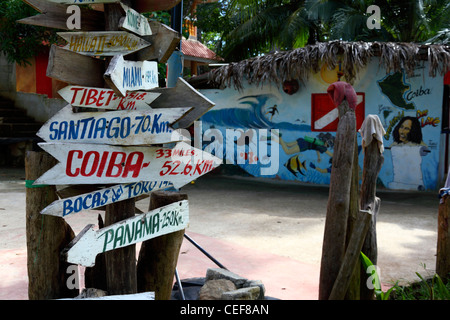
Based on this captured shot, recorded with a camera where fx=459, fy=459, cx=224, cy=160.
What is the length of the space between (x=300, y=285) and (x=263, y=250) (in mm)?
1143

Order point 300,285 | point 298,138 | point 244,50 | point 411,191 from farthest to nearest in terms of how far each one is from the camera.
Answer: point 244,50
point 298,138
point 411,191
point 300,285

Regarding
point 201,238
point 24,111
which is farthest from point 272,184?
point 24,111

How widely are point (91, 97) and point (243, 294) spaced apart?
153 centimetres

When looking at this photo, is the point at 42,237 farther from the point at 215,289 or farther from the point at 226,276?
the point at 226,276

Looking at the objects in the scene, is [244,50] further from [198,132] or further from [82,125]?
[82,125]

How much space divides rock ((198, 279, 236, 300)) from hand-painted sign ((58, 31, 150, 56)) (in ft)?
5.33

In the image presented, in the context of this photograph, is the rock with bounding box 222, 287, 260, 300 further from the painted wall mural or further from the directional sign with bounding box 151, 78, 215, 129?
the painted wall mural

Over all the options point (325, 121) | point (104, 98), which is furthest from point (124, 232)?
point (325, 121)

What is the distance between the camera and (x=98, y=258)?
3059 mm

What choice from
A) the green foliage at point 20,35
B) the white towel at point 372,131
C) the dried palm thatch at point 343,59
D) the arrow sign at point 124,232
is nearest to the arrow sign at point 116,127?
the arrow sign at point 124,232

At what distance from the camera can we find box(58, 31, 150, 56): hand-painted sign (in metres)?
2.58

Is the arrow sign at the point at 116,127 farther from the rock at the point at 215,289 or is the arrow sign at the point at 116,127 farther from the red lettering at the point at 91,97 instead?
the rock at the point at 215,289

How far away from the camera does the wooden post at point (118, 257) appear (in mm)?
2645

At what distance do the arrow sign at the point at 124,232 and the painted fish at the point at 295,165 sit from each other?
7.44m
